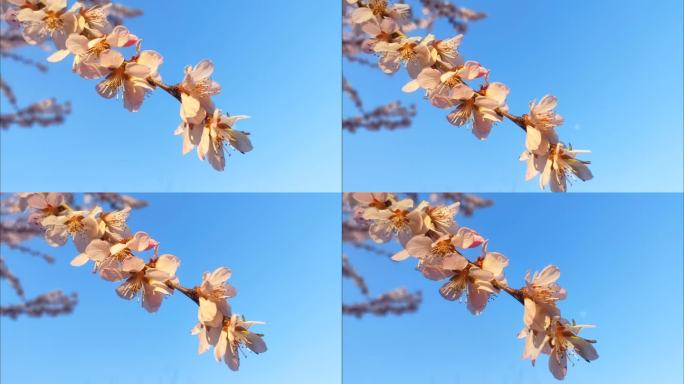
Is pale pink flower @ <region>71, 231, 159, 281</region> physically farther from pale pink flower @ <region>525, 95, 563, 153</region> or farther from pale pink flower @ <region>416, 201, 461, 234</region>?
pale pink flower @ <region>525, 95, 563, 153</region>

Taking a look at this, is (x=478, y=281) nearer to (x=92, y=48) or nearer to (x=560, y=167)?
(x=560, y=167)

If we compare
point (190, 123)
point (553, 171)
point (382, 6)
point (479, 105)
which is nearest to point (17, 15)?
point (190, 123)

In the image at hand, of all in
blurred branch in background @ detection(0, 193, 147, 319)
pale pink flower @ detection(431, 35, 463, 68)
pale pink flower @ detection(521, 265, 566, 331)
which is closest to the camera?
pale pink flower @ detection(521, 265, 566, 331)

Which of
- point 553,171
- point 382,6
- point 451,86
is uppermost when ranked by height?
point 382,6

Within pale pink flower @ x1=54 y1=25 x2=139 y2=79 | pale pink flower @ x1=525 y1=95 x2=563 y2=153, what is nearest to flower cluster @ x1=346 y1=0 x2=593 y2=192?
pale pink flower @ x1=525 y1=95 x2=563 y2=153

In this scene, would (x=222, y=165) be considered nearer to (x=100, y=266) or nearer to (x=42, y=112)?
(x=100, y=266)

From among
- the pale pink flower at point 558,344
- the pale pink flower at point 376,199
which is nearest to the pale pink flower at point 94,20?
the pale pink flower at point 376,199

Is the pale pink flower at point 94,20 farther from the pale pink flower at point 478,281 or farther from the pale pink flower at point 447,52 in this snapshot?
the pale pink flower at point 478,281
